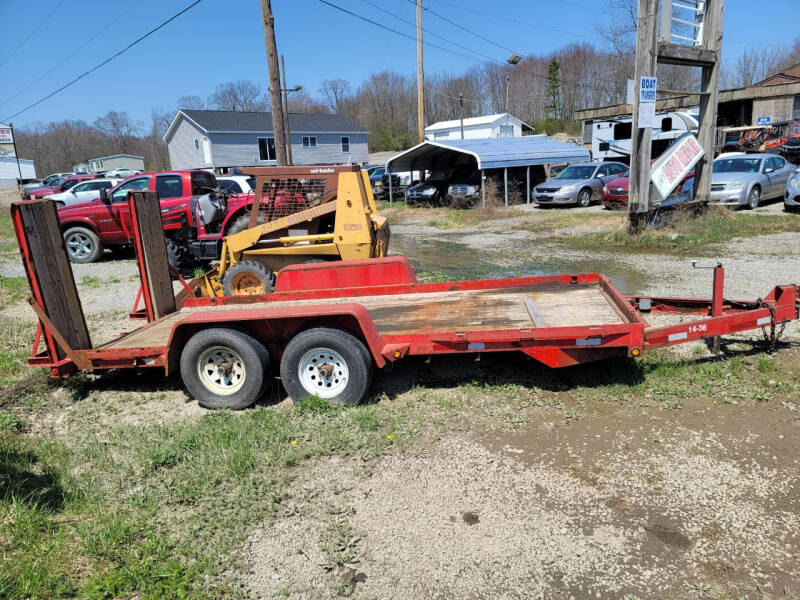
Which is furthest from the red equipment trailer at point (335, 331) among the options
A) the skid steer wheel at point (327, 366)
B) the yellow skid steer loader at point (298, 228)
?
the yellow skid steer loader at point (298, 228)

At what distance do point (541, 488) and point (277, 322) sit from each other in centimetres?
253

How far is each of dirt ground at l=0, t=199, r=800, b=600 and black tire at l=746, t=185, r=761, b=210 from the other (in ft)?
40.8

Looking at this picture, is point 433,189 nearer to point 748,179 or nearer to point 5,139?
point 748,179

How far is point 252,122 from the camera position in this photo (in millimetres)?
45969

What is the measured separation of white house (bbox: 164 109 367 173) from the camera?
44719 millimetres

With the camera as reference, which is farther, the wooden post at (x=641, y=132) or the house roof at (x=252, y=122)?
the house roof at (x=252, y=122)

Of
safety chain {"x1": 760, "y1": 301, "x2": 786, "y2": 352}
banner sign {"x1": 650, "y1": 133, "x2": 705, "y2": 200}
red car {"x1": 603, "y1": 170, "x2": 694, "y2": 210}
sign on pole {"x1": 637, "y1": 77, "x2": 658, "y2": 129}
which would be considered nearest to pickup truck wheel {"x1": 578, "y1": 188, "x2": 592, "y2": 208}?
red car {"x1": 603, "y1": 170, "x2": 694, "y2": 210}

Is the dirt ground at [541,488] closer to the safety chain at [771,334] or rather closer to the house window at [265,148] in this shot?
the safety chain at [771,334]

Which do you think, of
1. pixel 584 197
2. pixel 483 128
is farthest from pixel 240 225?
pixel 483 128

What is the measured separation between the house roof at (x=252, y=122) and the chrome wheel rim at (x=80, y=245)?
32.7 meters

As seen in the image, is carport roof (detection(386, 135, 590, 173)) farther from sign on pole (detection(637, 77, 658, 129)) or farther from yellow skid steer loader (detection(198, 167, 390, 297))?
yellow skid steer loader (detection(198, 167, 390, 297))

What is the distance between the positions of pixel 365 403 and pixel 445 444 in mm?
968

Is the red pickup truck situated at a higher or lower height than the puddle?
higher

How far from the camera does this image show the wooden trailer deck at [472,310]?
5219 millimetres
